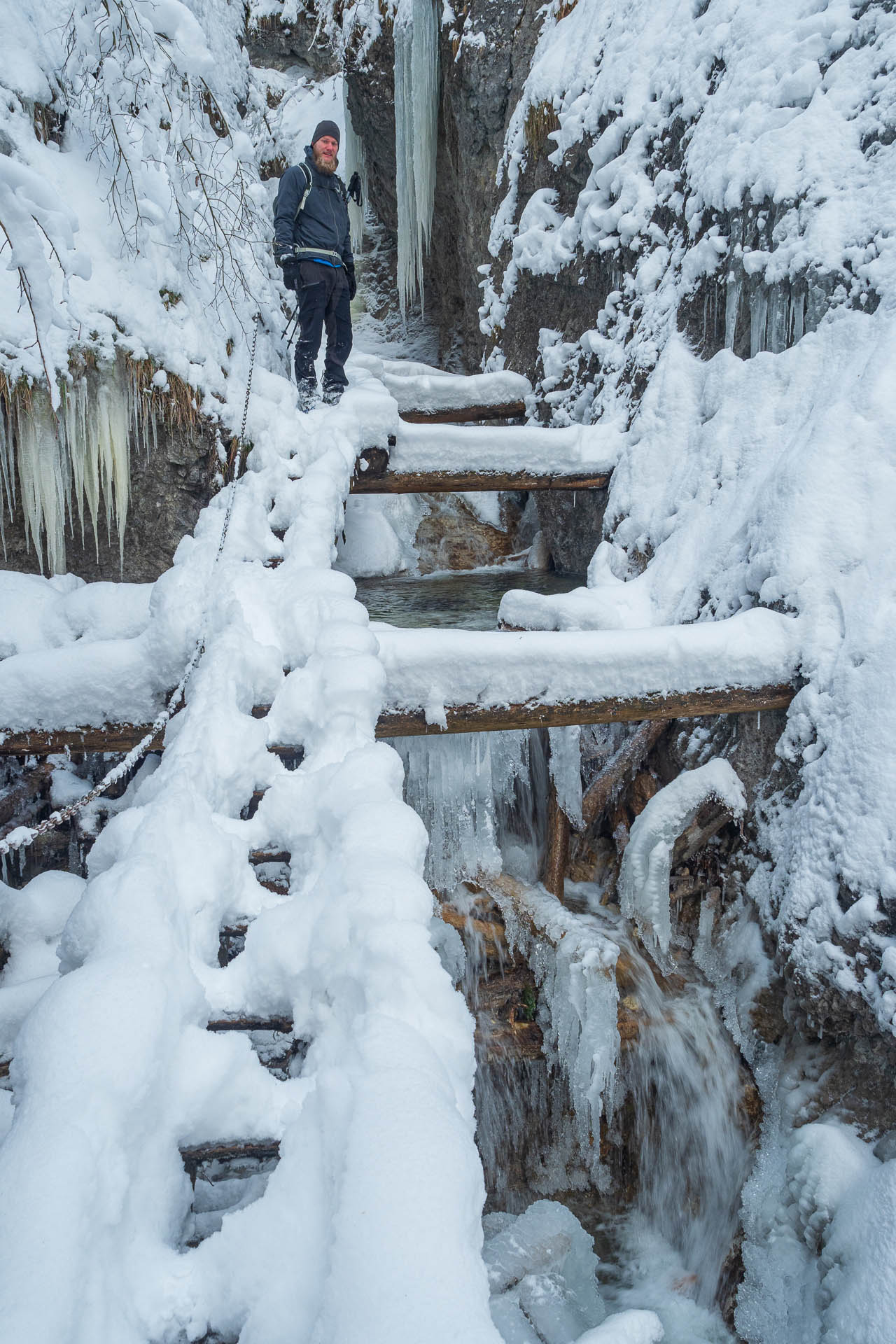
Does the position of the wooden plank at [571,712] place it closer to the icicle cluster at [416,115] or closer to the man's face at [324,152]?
the man's face at [324,152]

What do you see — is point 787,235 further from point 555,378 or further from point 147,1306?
point 147,1306

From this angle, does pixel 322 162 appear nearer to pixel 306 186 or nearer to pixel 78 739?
pixel 306 186

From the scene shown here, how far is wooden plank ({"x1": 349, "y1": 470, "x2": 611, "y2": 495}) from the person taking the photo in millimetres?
4754

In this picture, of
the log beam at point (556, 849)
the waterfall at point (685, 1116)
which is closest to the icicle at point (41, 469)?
the log beam at point (556, 849)

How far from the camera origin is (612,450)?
5.08 meters

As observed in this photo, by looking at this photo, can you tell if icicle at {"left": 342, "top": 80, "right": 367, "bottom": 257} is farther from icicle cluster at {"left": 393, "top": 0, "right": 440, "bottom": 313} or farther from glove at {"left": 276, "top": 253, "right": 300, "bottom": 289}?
glove at {"left": 276, "top": 253, "right": 300, "bottom": 289}

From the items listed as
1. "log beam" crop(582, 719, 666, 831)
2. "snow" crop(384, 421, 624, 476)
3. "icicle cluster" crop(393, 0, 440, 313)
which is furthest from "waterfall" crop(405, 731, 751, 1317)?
"icicle cluster" crop(393, 0, 440, 313)

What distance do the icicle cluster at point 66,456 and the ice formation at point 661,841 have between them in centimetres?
311

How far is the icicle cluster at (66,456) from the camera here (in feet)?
12.4

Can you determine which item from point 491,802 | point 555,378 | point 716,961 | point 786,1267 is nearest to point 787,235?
point 555,378

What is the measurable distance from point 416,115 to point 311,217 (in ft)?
18.1

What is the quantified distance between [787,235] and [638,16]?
2.98 metres

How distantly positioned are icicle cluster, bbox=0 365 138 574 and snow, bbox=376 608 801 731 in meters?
2.14

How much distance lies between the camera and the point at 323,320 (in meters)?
5.48
